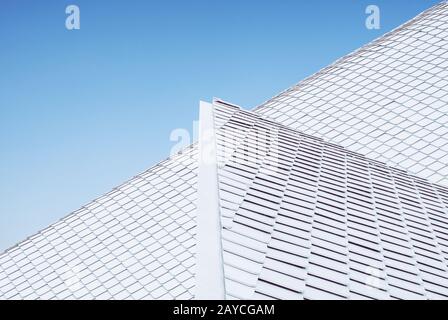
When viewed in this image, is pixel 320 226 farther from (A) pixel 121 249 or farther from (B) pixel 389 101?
(B) pixel 389 101

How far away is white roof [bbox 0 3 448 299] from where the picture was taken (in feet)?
32.7

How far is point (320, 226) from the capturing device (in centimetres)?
1186

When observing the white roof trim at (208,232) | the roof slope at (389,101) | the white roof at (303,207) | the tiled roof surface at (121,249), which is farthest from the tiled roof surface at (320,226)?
the roof slope at (389,101)

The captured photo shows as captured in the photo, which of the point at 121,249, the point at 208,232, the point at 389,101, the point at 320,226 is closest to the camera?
the point at 208,232

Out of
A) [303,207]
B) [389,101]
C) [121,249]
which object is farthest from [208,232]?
[389,101]

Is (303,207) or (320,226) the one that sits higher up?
(303,207)

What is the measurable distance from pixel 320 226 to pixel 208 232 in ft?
9.57

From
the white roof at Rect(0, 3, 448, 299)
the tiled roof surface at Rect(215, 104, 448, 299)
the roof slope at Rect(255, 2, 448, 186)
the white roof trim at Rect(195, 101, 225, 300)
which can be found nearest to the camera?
the white roof trim at Rect(195, 101, 225, 300)

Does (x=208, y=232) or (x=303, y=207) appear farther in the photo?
(x=303, y=207)

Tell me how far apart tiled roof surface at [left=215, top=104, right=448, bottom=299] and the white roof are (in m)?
0.04

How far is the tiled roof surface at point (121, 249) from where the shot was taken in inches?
872

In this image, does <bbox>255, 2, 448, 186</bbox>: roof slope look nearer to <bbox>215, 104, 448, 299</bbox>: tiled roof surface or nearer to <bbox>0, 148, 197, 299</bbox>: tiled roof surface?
<bbox>215, 104, 448, 299</bbox>: tiled roof surface

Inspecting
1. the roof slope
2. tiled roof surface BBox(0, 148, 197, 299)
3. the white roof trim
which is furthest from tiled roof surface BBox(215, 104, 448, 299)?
the roof slope
